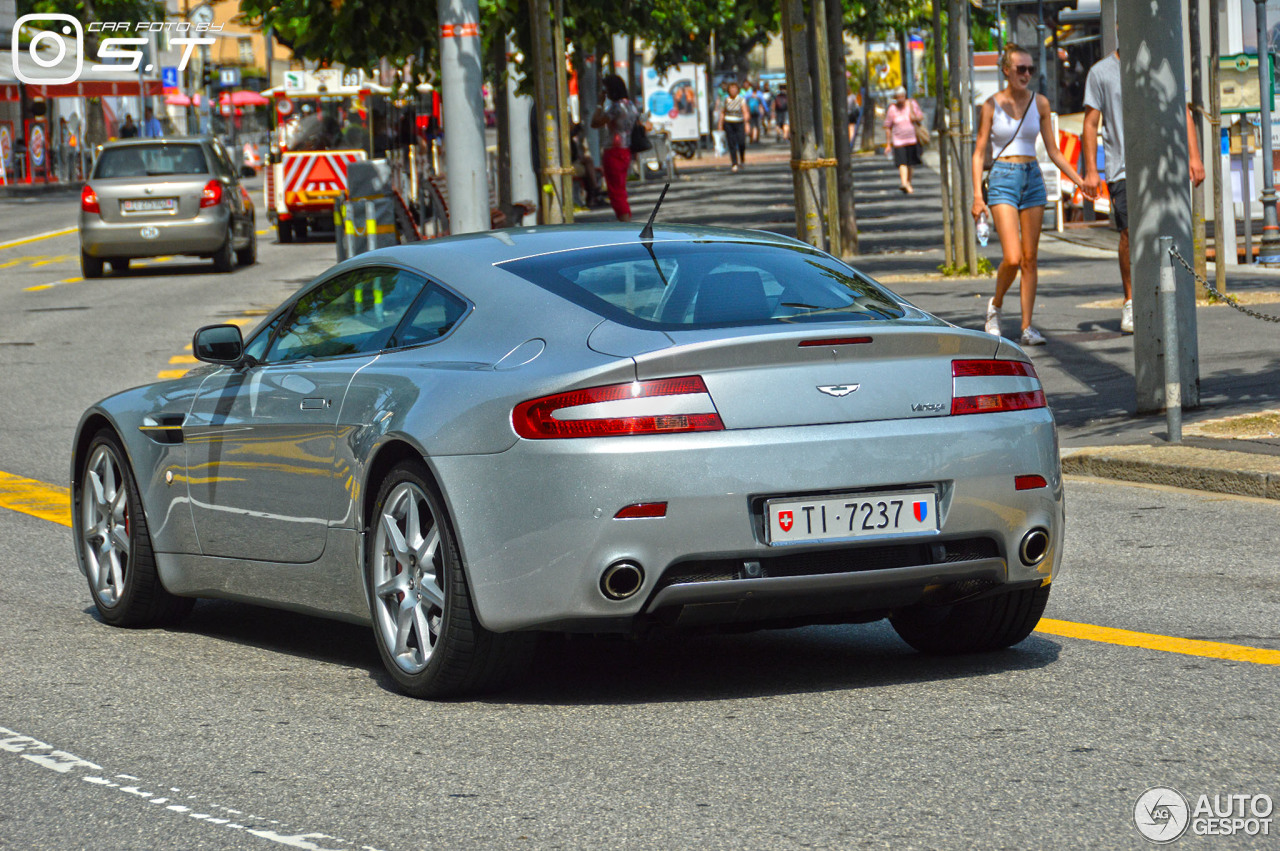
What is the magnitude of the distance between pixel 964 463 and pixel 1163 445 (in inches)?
179

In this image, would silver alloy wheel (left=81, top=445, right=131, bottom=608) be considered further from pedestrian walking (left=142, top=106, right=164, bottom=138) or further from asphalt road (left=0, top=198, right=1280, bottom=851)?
pedestrian walking (left=142, top=106, right=164, bottom=138)

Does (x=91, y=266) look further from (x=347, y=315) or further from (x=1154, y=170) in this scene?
(x=347, y=315)

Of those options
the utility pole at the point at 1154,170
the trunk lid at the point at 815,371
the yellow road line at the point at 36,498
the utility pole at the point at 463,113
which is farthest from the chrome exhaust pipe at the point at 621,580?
the utility pole at the point at 463,113

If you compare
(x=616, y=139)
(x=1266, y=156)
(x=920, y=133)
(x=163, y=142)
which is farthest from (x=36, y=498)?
(x=920, y=133)

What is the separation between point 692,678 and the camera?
5750 mm

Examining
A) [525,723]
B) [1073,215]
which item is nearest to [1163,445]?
[525,723]

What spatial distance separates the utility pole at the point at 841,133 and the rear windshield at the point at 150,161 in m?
8.11

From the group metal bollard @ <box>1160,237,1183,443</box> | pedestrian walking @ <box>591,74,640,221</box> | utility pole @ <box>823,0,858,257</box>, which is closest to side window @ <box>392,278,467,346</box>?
metal bollard @ <box>1160,237,1183,443</box>

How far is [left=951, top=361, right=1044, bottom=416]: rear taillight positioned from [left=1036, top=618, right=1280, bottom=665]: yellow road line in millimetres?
926

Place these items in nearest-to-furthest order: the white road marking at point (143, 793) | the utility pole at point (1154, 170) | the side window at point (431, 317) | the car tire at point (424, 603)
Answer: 1. the white road marking at point (143, 793)
2. the car tire at point (424, 603)
3. the side window at point (431, 317)
4. the utility pole at point (1154, 170)

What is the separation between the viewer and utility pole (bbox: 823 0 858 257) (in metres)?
22.3

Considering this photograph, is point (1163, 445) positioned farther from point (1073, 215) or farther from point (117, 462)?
point (1073, 215)

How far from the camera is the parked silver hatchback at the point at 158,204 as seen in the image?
81.8 feet

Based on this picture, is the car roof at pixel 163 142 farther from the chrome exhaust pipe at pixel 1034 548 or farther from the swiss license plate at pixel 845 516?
the swiss license plate at pixel 845 516
